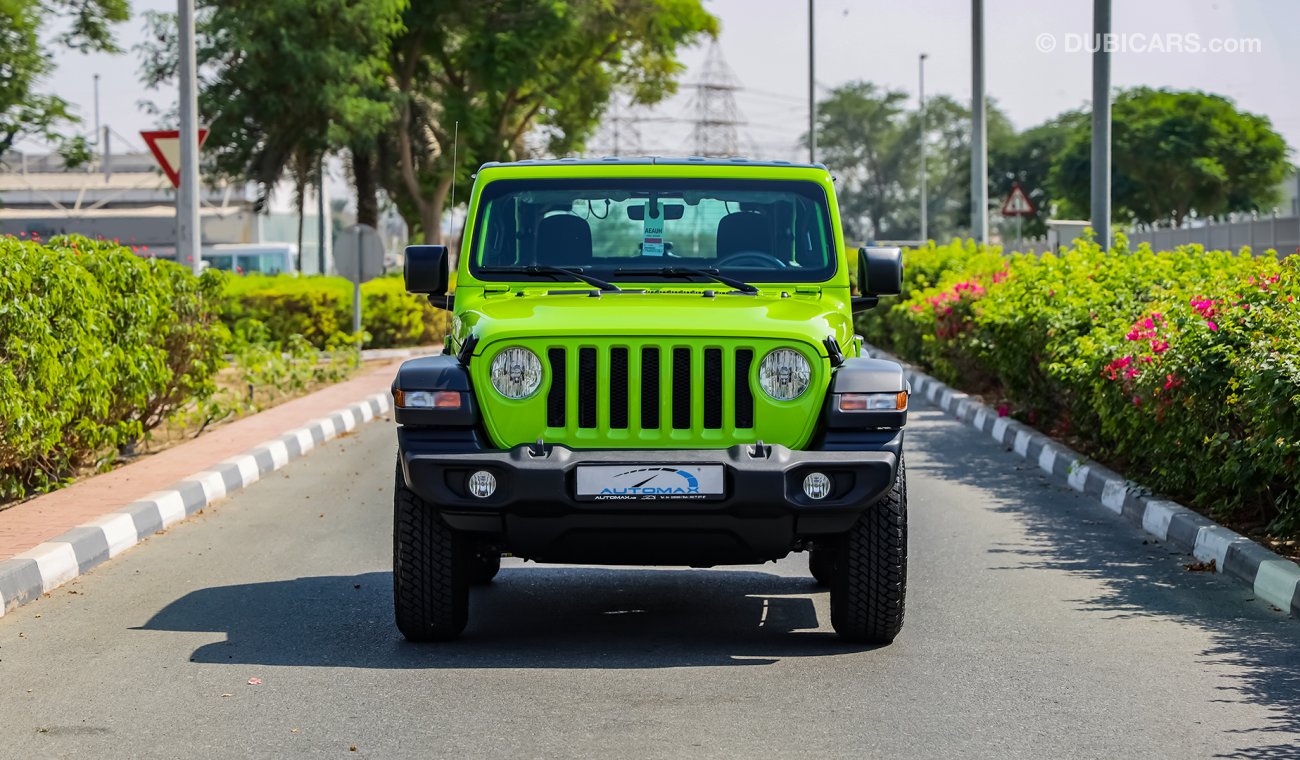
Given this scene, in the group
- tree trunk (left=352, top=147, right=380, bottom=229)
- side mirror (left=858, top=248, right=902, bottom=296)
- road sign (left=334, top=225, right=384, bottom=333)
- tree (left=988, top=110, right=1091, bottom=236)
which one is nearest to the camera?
side mirror (left=858, top=248, right=902, bottom=296)

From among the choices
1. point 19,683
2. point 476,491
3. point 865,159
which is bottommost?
point 19,683

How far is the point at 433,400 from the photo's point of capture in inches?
265

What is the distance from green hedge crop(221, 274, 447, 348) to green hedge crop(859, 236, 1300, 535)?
41.7ft

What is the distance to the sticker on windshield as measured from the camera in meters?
7.91

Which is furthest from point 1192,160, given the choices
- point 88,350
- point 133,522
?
point 133,522

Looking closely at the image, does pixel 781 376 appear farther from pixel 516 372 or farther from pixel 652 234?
pixel 652 234

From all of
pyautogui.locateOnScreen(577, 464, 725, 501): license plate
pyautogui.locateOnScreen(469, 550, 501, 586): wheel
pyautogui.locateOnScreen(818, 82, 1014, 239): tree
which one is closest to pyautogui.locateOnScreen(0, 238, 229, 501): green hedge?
pyautogui.locateOnScreen(469, 550, 501, 586): wheel

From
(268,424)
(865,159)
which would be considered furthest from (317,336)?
(865,159)

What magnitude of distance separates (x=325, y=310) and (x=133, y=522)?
62.3ft

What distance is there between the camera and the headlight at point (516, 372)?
6.81 m

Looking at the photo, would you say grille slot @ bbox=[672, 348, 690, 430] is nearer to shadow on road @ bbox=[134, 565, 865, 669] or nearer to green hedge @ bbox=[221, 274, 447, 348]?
shadow on road @ bbox=[134, 565, 865, 669]

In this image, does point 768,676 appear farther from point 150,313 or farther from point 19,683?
point 150,313

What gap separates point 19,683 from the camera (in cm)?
641

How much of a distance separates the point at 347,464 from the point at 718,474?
7921 millimetres
